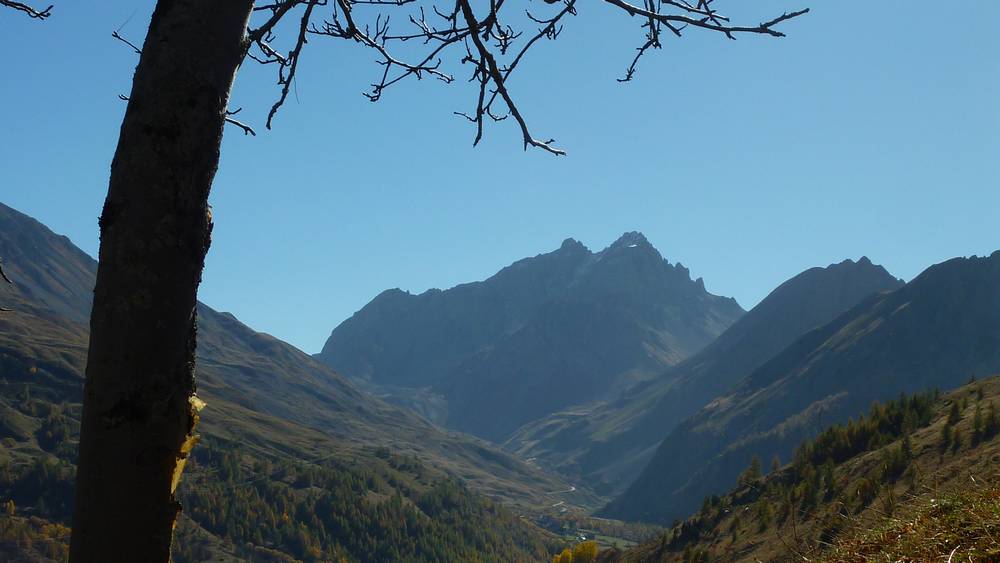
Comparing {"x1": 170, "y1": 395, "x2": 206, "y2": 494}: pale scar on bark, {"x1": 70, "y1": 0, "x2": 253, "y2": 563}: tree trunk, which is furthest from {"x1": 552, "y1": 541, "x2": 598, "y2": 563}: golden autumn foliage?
{"x1": 70, "y1": 0, "x2": 253, "y2": 563}: tree trunk

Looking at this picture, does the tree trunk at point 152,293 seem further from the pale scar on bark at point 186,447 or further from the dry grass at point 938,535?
the dry grass at point 938,535

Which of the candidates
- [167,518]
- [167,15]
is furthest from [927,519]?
[167,15]

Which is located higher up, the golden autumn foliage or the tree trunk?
the tree trunk

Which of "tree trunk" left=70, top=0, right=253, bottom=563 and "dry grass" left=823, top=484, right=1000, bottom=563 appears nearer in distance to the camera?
"tree trunk" left=70, top=0, right=253, bottom=563

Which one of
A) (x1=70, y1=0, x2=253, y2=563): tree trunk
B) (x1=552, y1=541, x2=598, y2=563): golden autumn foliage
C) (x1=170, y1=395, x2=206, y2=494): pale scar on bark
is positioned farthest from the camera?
(x1=552, y1=541, x2=598, y2=563): golden autumn foliage

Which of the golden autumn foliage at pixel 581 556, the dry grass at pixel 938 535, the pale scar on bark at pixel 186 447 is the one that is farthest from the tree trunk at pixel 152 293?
the golden autumn foliage at pixel 581 556

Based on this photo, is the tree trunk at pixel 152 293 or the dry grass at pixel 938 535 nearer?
the tree trunk at pixel 152 293

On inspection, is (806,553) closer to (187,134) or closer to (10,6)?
(187,134)

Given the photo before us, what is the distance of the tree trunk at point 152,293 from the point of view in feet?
11.1

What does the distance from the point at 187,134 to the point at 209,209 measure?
0.38 meters

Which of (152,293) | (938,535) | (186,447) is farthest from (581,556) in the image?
(152,293)

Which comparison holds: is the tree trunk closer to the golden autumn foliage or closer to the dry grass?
the dry grass

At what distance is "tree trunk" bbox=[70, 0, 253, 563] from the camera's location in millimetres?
3393

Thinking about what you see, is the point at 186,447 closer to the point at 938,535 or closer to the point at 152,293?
the point at 152,293
